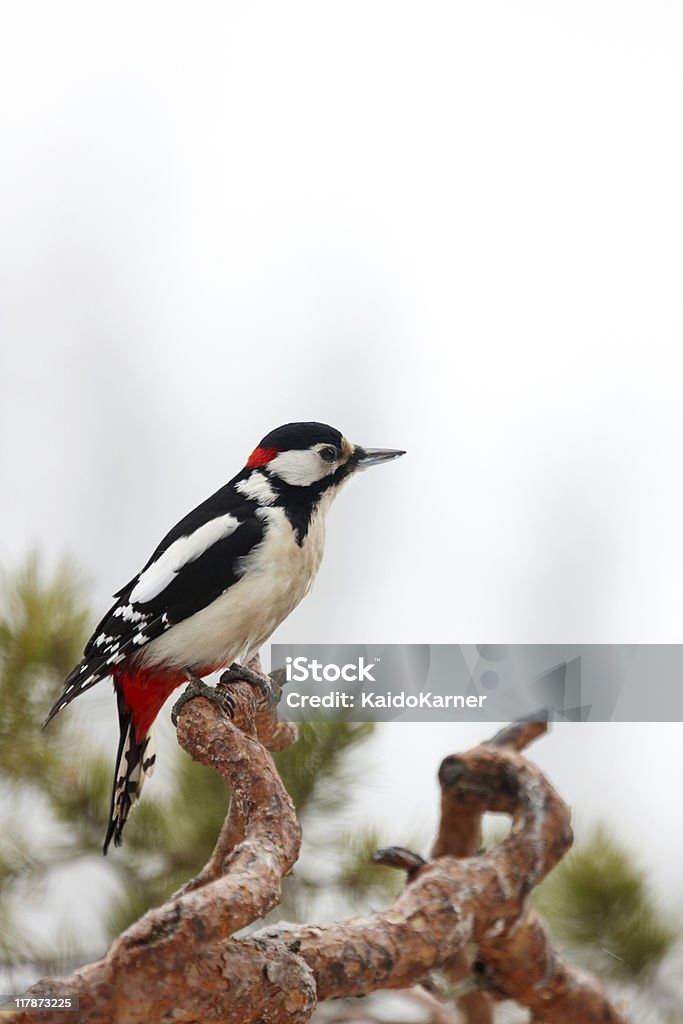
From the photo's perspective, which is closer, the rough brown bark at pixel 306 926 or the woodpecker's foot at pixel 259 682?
the rough brown bark at pixel 306 926

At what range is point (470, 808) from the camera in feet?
3.50

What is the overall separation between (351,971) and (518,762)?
0.30 m

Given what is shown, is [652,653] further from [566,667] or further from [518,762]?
[518,762]

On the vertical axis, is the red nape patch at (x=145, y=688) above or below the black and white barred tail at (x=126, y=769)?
above

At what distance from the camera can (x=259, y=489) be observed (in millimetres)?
945

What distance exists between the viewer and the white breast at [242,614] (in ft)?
2.89

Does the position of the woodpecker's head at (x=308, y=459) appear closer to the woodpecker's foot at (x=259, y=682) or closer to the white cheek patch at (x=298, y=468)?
A: the white cheek patch at (x=298, y=468)

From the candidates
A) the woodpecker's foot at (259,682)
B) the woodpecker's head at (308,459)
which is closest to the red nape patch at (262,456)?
the woodpecker's head at (308,459)

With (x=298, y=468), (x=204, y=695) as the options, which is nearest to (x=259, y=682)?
(x=204, y=695)

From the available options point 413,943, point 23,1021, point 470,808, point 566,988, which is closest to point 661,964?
point 566,988

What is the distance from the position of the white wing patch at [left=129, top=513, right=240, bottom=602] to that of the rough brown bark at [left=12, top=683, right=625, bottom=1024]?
10 centimetres

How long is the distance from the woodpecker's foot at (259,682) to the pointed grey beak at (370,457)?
197mm

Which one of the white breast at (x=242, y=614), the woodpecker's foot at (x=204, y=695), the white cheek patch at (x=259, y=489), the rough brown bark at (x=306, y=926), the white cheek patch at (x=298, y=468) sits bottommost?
the rough brown bark at (x=306, y=926)

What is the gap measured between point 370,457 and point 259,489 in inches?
3.9
